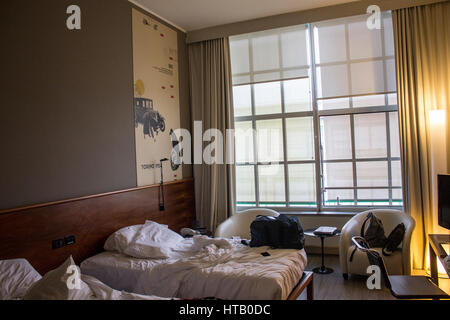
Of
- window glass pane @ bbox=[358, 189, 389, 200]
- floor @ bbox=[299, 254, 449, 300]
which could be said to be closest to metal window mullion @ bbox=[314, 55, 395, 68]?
window glass pane @ bbox=[358, 189, 389, 200]

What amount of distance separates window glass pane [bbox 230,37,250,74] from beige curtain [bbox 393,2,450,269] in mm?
2118

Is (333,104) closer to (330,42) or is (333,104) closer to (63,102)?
(330,42)

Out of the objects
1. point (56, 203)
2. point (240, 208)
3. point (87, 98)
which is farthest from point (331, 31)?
point (56, 203)

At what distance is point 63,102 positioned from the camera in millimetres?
3324

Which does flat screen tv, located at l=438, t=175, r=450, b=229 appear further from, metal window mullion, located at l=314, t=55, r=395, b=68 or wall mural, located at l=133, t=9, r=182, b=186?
wall mural, located at l=133, t=9, r=182, b=186

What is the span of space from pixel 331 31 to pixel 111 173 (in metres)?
3.64

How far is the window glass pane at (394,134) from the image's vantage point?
4.79 meters

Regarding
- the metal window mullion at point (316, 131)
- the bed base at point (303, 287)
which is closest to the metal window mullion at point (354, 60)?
the metal window mullion at point (316, 131)

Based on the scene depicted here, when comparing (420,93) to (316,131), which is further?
(316,131)

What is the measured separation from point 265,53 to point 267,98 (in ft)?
2.25

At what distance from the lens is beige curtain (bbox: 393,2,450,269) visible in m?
4.36

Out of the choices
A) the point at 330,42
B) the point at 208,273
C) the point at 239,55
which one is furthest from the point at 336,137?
the point at 208,273

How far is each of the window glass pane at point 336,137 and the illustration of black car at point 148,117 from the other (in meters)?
2.37

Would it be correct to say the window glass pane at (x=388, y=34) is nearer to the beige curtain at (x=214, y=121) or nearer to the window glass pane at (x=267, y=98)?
the window glass pane at (x=267, y=98)
